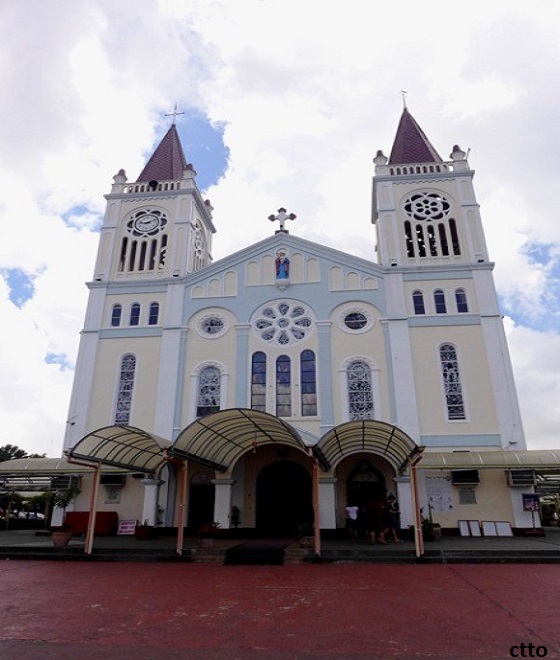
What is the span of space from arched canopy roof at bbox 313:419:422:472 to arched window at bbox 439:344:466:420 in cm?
350

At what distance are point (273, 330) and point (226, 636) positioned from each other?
669 inches

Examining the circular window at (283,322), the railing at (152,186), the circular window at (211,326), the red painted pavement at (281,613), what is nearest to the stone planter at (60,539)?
the red painted pavement at (281,613)

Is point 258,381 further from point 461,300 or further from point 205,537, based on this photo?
point 461,300

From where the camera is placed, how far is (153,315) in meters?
24.5

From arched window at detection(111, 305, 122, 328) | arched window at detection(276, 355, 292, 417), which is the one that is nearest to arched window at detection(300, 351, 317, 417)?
arched window at detection(276, 355, 292, 417)

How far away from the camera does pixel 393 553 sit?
13.7 metres

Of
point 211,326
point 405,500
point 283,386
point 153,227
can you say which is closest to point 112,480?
point 211,326

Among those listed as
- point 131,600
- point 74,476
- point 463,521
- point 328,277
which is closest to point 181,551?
point 131,600

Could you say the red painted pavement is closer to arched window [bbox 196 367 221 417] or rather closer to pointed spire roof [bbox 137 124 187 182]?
arched window [bbox 196 367 221 417]

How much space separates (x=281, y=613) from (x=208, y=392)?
14915 mm

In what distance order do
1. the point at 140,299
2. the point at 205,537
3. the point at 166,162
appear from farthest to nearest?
the point at 166,162 < the point at 140,299 < the point at 205,537

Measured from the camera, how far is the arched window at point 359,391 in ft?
69.7

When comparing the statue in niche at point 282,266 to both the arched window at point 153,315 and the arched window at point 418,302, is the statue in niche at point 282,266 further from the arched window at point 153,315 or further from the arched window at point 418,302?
the arched window at point 153,315

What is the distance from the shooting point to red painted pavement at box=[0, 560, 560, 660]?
20.5 ft
